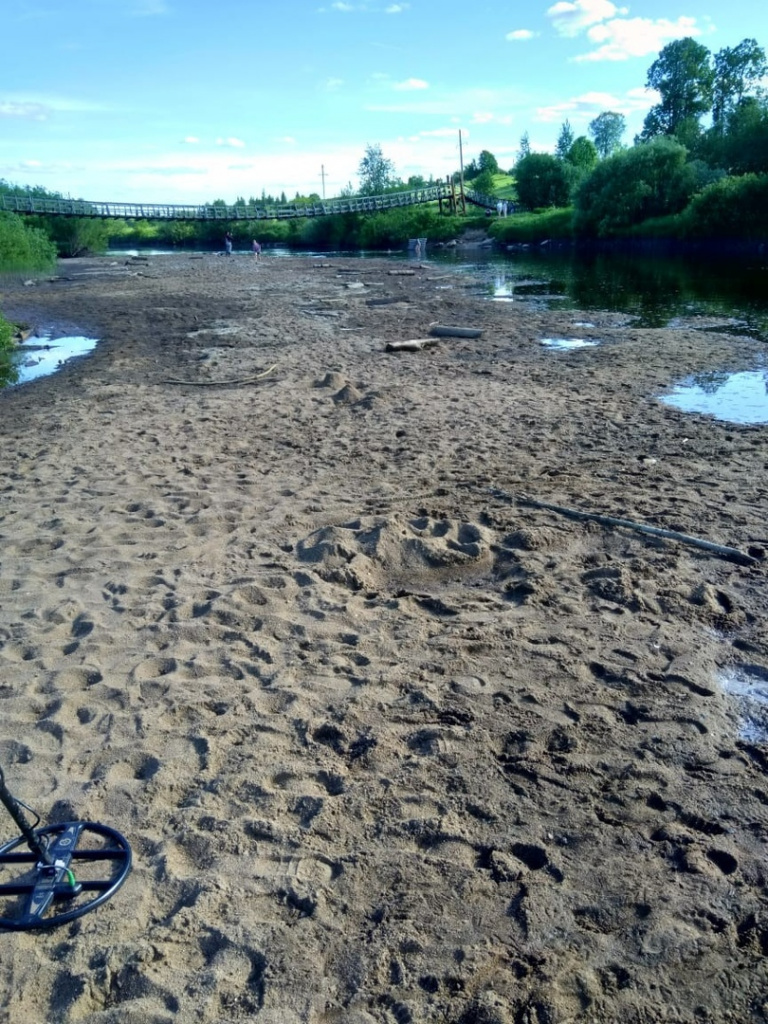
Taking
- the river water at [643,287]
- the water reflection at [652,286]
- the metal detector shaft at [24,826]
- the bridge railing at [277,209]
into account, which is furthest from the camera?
the bridge railing at [277,209]

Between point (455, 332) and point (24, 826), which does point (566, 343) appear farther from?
point (24, 826)

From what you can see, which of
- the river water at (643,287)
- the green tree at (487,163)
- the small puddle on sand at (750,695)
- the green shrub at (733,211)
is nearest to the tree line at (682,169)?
the green shrub at (733,211)

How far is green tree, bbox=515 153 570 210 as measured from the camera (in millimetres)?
75750

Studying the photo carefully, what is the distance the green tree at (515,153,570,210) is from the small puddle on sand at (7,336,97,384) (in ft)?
221

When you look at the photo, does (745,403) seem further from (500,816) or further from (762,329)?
(500,816)

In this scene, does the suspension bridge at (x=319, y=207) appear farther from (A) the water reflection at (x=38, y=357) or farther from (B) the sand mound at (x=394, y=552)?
(B) the sand mound at (x=394, y=552)

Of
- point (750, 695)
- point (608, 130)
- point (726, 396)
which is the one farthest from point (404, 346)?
point (608, 130)

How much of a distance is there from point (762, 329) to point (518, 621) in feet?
50.5

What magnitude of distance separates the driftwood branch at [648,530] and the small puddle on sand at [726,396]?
171 inches

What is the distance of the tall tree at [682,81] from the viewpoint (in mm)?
81625

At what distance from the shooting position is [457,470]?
8.32 meters

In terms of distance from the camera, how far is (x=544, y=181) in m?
76.3

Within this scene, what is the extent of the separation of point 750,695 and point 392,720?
6.81 feet

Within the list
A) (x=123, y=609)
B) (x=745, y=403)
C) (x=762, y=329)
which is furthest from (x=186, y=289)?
(x=123, y=609)
